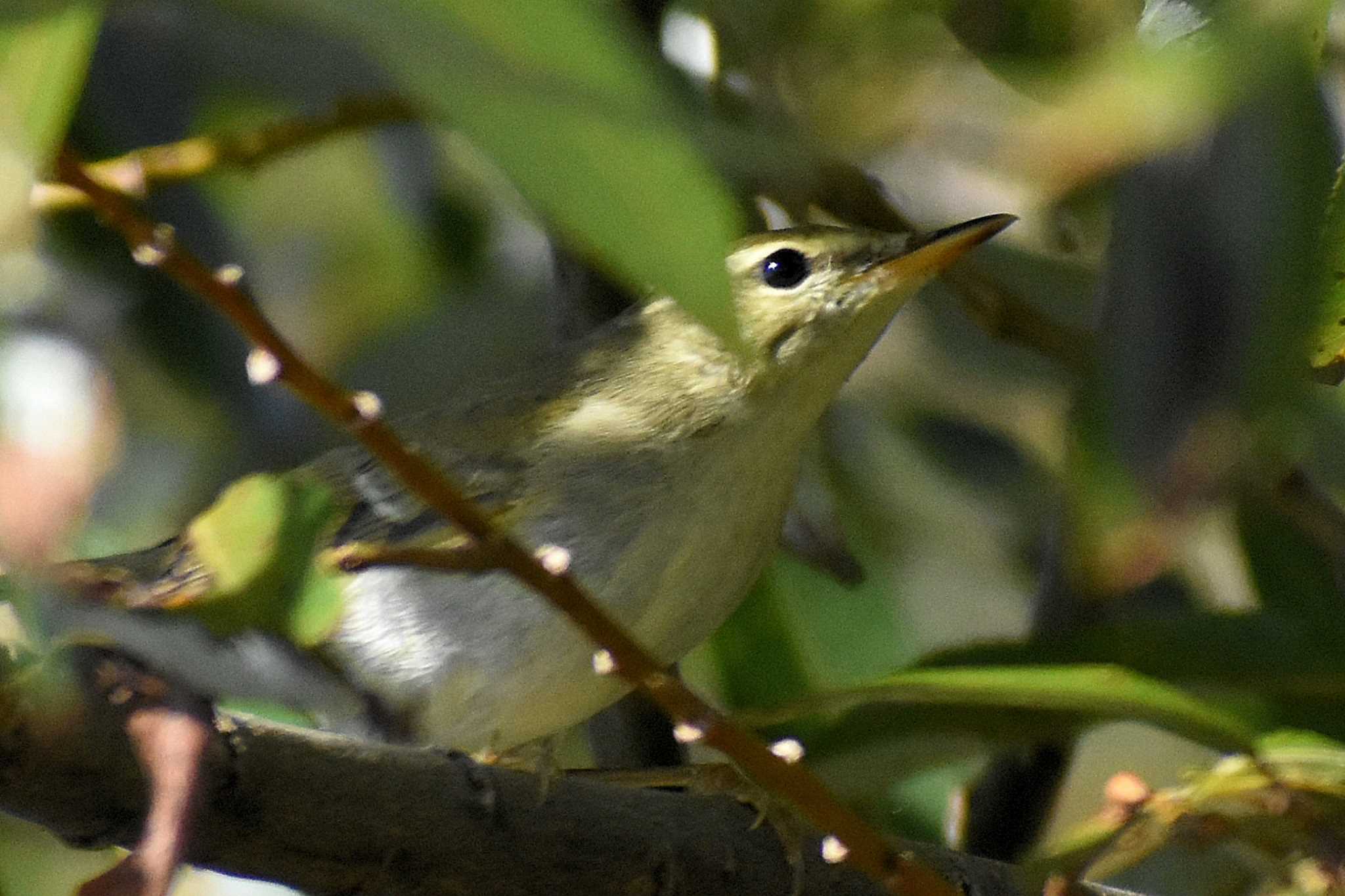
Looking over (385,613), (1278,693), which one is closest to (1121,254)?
(1278,693)

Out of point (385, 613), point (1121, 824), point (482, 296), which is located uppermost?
point (482, 296)

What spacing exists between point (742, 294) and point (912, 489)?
61 centimetres

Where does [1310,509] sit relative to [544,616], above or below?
below

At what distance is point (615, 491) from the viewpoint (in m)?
1.68

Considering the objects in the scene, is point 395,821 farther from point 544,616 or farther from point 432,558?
point 544,616

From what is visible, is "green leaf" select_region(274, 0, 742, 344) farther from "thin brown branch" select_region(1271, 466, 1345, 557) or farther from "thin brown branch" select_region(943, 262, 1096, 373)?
"thin brown branch" select_region(943, 262, 1096, 373)

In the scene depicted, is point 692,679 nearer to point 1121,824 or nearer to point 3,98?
point 1121,824

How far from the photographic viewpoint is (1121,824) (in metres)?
1.21

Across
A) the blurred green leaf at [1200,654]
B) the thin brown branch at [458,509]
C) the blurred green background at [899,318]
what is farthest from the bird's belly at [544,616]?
the thin brown branch at [458,509]

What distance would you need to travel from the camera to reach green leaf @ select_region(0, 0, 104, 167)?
672mm

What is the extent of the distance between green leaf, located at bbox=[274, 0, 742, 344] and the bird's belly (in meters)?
0.96

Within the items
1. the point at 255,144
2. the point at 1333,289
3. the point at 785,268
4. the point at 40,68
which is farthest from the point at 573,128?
the point at 785,268

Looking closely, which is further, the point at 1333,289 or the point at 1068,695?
the point at 1068,695

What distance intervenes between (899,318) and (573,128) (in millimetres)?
1767
